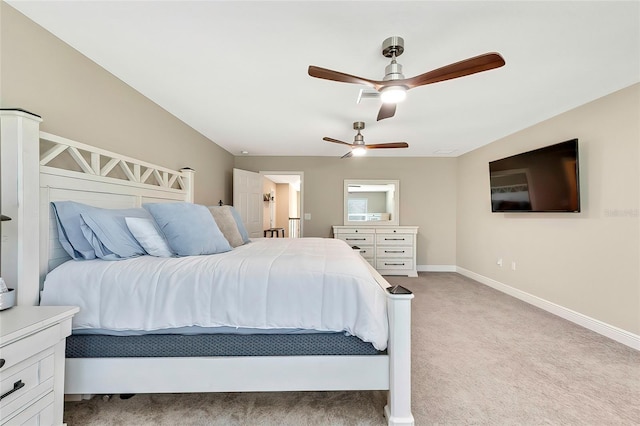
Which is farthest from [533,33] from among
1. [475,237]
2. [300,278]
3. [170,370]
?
[475,237]

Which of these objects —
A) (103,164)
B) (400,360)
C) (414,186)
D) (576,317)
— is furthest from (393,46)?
(414,186)

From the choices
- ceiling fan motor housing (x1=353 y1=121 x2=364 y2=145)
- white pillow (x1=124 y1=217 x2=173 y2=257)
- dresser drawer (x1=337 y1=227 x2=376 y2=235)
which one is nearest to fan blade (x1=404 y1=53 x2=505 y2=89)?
ceiling fan motor housing (x1=353 y1=121 x2=364 y2=145)

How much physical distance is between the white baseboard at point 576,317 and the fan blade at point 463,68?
2690 millimetres

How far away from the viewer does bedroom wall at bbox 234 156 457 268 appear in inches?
216

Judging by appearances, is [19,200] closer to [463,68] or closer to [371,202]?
[463,68]

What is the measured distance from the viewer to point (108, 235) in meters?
1.70

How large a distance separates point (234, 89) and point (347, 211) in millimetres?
3469

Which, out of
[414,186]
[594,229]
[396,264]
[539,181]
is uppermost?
[414,186]

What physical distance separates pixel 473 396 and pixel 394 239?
3.45 m

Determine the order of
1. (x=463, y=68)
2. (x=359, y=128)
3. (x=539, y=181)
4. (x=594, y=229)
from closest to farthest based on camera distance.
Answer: (x=463, y=68)
(x=594, y=229)
(x=539, y=181)
(x=359, y=128)

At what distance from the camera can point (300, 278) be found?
59.5 inches

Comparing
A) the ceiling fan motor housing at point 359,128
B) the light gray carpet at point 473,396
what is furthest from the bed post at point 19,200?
the ceiling fan motor housing at point 359,128

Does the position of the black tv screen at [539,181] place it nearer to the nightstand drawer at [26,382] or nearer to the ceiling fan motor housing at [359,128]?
the ceiling fan motor housing at [359,128]

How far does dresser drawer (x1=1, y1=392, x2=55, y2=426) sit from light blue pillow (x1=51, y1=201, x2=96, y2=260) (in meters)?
0.74
